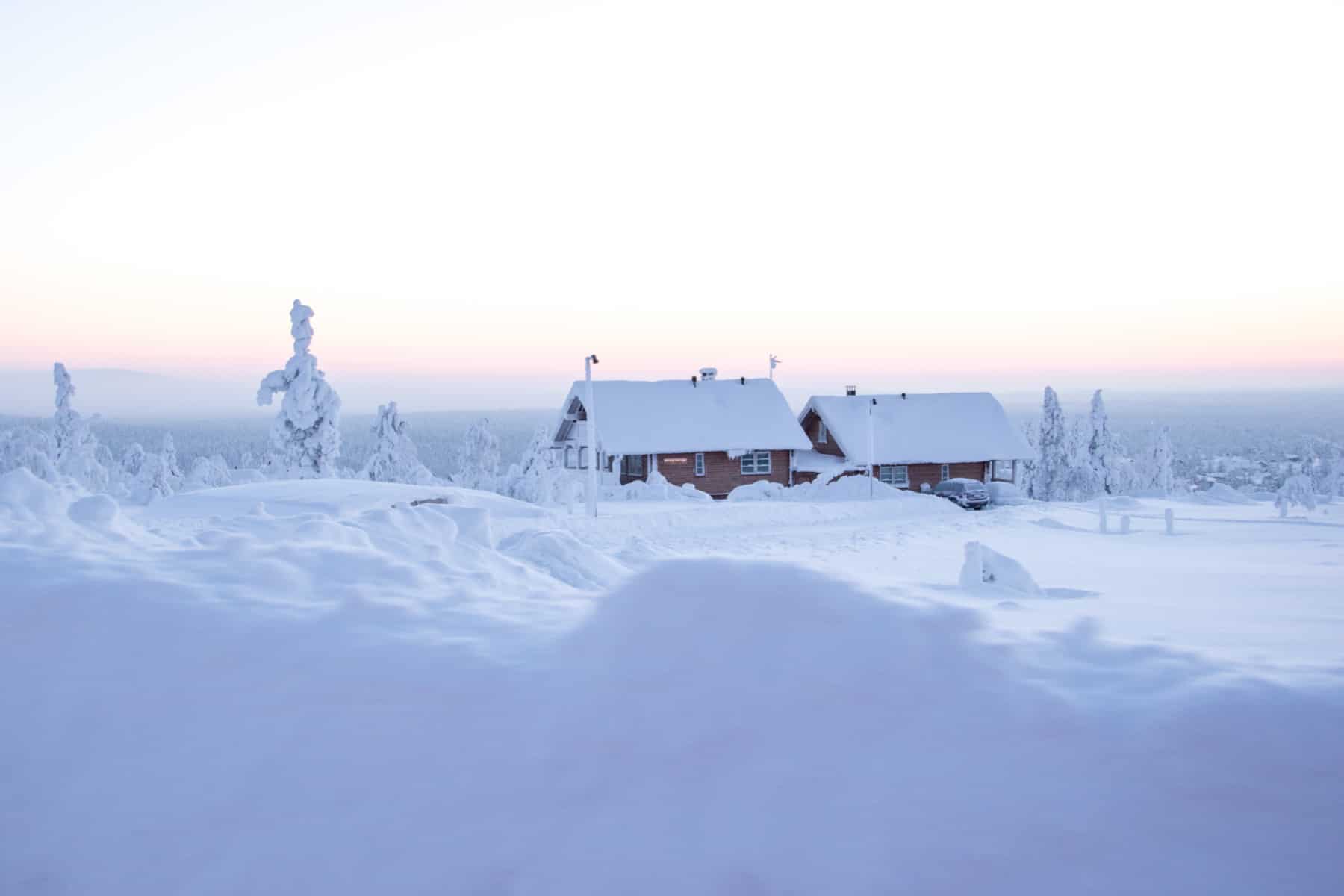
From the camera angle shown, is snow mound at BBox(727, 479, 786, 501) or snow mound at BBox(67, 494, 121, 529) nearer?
snow mound at BBox(67, 494, 121, 529)

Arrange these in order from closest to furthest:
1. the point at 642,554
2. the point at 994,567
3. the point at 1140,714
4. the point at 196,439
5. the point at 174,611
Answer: the point at 1140,714
the point at 174,611
the point at 994,567
the point at 642,554
the point at 196,439

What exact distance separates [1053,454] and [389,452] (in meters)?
44.2

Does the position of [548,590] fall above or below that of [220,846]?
above

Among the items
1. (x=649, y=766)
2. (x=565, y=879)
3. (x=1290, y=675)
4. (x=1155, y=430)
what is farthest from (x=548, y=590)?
(x=1155, y=430)

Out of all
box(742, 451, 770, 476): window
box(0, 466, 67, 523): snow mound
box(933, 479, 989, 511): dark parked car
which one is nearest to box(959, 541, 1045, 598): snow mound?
box(0, 466, 67, 523): snow mound

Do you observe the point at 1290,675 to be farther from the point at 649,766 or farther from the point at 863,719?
the point at 649,766

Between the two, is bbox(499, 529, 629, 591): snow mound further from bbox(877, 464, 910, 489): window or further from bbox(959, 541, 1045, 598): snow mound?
bbox(877, 464, 910, 489): window

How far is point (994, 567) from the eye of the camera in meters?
9.44

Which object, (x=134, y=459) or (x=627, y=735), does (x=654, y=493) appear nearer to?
(x=627, y=735)

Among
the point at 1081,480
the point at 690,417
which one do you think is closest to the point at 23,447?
the point at 690,417

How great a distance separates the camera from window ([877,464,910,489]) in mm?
41469

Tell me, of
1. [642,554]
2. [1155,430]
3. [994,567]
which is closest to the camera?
[994,567]

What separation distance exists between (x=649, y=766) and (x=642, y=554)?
10569mm

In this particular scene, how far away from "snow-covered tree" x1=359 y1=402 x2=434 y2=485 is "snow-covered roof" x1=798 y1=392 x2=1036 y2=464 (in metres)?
26.4
